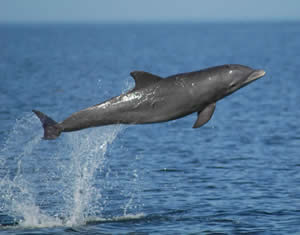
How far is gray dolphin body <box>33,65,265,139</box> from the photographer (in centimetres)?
1180

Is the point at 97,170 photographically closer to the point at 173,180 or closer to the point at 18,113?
the point at 173,180

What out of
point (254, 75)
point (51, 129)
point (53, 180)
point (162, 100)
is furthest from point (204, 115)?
point (53, 180)

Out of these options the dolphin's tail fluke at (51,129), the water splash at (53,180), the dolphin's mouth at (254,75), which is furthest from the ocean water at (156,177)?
the dolphin's mouth at (254,75)

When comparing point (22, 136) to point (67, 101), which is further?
point (67, 101)

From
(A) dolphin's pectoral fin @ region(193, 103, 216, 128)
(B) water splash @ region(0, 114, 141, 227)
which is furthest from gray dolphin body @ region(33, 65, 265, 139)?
(B) water splash @ region(0, 114, 141, 227)

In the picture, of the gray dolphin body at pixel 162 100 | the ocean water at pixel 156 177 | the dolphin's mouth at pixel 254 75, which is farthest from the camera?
the ocean water at pixel 156 177

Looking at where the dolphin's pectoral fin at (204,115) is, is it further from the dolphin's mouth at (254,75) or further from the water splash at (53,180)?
the water splash at (53,180)

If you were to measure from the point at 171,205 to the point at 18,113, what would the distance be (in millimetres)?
14848

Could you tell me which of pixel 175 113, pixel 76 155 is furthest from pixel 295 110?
pixel 175 113

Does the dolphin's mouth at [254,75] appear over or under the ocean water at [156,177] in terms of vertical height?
over

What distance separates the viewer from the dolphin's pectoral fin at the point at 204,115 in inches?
467

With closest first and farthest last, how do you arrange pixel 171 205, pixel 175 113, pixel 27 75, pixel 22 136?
pixel 175 113
pixel 171 205
pixel 22 136
pixel 27 75

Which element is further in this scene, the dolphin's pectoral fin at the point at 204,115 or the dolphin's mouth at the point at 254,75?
the dolphin's mouth at the point at 254,75

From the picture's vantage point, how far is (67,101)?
3338 centimetres
